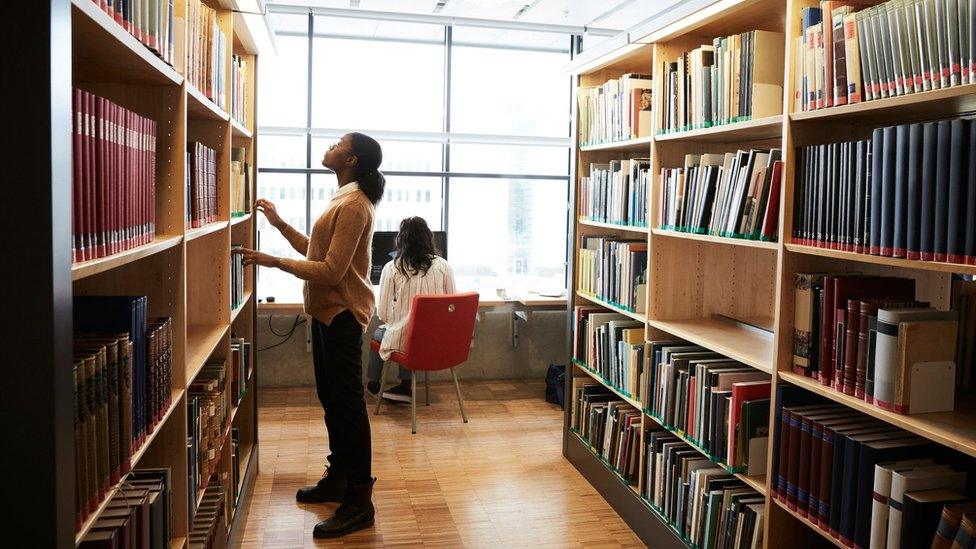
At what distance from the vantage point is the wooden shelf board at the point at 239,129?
10.2 ft

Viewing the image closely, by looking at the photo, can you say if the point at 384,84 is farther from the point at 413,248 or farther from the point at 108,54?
the point at 108,54

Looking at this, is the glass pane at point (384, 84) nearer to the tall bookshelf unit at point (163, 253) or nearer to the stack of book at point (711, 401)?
the tall bookshelf unit at point (163, 253)

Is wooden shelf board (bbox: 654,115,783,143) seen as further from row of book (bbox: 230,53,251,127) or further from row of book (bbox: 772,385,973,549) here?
row of book (bbox: 230,53,251,127)

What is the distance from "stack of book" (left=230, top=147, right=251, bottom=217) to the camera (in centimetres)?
340

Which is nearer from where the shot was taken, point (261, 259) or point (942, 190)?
point (942, 190)

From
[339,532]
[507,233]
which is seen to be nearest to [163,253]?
[339,532]

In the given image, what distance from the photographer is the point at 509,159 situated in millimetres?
6789

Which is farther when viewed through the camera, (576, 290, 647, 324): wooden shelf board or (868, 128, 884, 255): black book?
(576, 290, 647, 324): wooden shelf board

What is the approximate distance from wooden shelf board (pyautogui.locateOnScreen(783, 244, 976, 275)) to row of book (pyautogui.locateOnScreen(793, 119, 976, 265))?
0.02m

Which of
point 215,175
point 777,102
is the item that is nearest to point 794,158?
point 777,102

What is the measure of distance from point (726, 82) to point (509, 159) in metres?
4.13

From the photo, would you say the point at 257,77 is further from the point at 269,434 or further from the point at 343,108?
the point at 343,108

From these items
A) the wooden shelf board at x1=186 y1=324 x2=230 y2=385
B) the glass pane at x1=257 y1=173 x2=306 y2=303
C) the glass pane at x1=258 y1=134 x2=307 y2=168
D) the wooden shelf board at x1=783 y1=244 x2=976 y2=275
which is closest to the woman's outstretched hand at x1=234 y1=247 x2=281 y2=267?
the wooden shelf board at x1=186 y1=324 x2=230 y2=385

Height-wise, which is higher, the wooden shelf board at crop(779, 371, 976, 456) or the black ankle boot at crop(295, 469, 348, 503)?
the wooden shelf board at crop(779, 371, 976, 456)
